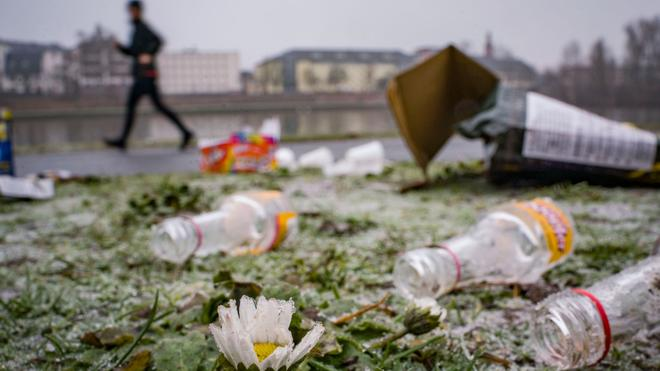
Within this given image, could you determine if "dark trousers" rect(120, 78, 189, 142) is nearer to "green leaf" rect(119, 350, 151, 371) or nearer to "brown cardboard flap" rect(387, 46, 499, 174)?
"brown cardboard flap" rect(387, 46, 499, 174)

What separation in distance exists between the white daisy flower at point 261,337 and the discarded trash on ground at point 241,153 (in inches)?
107

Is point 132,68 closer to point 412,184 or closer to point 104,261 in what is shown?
point 412,184

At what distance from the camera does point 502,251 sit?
3.53ft

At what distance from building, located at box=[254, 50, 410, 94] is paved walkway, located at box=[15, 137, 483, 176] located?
194ft

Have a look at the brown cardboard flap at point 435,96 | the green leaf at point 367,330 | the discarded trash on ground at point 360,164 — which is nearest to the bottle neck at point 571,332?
the green leaf at point 367,330

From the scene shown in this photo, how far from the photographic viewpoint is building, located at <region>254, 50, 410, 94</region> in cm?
6606

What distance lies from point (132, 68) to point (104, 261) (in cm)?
486

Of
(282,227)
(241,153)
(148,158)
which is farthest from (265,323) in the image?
(148,158)

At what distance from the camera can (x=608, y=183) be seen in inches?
82.2

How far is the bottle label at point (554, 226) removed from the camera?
1.01 m

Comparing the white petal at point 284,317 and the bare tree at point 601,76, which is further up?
the bare tree at point 601,76

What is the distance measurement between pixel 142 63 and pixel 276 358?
18.5 ft

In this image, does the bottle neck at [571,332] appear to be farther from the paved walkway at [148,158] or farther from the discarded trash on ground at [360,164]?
the paved walkway at [148,158]

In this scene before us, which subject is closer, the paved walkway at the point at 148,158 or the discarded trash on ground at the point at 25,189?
the discarded trash on ground at the point at 25,189
